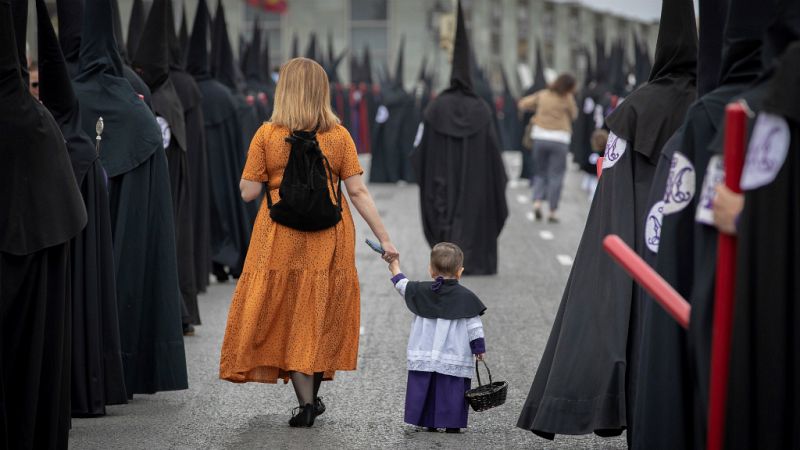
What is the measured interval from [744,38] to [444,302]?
2394 millimetres

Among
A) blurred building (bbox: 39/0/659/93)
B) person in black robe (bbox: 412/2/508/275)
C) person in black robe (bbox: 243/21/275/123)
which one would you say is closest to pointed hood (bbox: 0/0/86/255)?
person in black robe (bbox: 412/2/508/275)

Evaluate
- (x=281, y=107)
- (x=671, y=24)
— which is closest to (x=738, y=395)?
(x=671, y=24)

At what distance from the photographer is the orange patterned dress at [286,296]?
6.30m

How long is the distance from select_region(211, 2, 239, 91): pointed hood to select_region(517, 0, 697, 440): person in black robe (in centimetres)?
680

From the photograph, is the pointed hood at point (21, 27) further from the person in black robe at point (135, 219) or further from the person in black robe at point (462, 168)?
the person in black robe at point (462, 168)

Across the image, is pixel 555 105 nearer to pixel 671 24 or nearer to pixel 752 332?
pixel 671 24

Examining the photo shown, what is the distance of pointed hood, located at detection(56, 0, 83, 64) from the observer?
7.09 metres

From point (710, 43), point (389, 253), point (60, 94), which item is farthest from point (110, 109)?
point (710, 43)

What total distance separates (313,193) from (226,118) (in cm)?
536

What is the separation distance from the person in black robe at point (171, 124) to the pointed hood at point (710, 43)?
3880 millimetres

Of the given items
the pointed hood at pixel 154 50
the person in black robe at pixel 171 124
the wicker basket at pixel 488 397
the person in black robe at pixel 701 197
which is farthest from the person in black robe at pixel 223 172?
the person in black robe at pixel 701 197

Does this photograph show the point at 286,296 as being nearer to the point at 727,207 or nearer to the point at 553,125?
the point at 727,207

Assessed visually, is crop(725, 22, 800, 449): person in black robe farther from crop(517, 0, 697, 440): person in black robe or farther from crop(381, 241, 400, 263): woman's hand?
crop(381, 241, 400, 263): woman's hand

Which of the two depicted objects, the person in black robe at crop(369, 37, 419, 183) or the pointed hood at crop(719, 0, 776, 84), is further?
the person in black robe at crop(369, 37, 419, 183)
